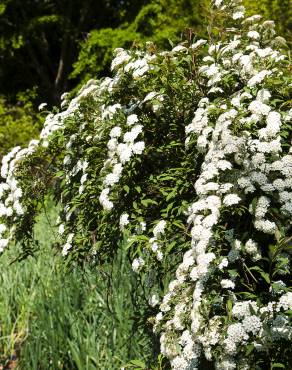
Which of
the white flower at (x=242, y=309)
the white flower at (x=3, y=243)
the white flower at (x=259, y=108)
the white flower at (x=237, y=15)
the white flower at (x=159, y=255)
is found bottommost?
the white flower at (x=3, y=243)

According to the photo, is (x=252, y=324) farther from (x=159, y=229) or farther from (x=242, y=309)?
(x=159, y=229)

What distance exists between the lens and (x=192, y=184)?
2.27 metres

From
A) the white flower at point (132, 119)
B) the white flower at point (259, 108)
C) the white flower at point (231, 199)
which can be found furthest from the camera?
the white flower at point (132, 119)

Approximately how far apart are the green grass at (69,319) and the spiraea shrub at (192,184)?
572mm

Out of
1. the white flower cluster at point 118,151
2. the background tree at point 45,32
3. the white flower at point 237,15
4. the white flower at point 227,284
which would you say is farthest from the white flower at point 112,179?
the background tree at point 45,32

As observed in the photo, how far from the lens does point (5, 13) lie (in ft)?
46.2

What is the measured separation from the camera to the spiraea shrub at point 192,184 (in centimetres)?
178

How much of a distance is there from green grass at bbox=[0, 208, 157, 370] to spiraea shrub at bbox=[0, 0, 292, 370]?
1.88 ft

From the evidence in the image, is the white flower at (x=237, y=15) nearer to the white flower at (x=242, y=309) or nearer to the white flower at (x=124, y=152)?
the white flower at (x=124, y=152)

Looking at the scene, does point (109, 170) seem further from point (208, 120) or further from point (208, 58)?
point (208, 58)

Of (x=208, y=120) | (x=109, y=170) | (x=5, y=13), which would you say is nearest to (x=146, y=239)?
(x=109, y=170)

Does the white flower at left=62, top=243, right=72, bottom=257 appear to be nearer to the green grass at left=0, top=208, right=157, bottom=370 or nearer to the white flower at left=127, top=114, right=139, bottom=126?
the green grass at left=0, top=208, right=157, bottom=370

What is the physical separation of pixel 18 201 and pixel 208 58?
105 centimetres

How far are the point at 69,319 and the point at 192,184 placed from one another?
163cm
